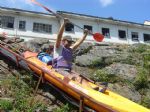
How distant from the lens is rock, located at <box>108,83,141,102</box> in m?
14.1

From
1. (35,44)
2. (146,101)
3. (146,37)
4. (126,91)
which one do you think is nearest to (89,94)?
(146,101)

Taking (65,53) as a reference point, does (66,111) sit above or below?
below

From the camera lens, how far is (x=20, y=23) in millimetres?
37875

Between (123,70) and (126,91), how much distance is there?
6.59 ft

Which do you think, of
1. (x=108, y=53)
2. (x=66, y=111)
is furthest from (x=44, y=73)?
(x=108, y=53)

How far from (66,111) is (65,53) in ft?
6.37

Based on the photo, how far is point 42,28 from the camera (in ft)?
127

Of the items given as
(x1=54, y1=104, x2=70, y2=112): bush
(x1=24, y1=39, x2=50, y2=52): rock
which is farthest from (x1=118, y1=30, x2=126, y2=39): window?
(x1=54, y1=104, x2=70, y2=112): bush

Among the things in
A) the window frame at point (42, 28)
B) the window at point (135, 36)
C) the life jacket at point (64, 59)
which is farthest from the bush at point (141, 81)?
the window at point (135, 36)

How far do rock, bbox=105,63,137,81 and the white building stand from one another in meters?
20.0

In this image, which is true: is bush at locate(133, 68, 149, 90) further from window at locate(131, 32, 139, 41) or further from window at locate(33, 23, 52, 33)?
window at locate(131, 32, 139, 41)

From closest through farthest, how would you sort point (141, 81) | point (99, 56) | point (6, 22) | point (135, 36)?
point (141, 81)
point (99, 56)
point (6, 22)
point (135, 36)

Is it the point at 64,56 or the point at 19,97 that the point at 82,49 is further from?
the point at 19,97

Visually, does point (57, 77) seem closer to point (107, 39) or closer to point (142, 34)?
point (107, 39)
